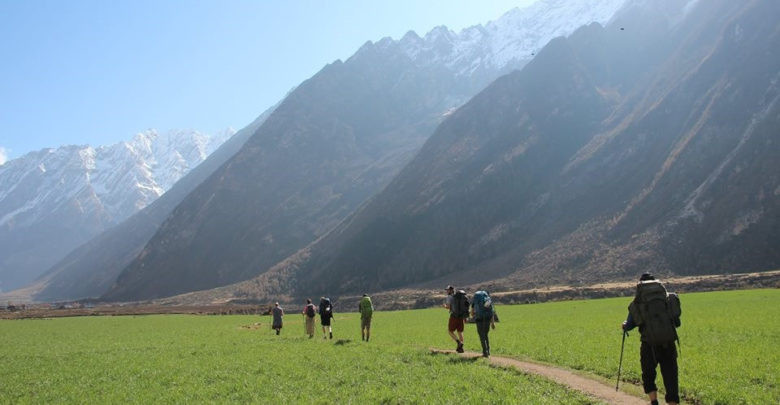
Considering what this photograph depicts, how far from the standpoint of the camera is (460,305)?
21.2 metres

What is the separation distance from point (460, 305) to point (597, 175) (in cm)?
10078

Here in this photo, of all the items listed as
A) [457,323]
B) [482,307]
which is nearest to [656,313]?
[482,307]

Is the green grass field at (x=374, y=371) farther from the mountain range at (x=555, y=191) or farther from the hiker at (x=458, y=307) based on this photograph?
the mountain range at (x=555, y=191)

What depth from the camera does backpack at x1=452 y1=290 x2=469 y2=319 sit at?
69.6ft

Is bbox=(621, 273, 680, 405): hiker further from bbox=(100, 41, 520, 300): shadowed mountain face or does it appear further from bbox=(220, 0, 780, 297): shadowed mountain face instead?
bbox=(100, 41, 520, 300): shadowed mountain face

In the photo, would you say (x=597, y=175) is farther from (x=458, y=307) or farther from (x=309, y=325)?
(x=458, y=307)

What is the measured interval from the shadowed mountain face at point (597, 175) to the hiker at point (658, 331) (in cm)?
7514

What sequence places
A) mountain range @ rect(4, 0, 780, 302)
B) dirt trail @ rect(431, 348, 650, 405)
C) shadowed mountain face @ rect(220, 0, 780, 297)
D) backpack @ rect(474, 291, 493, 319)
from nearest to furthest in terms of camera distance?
dirt trail @ rect(431, 348, 650, 405), backpack @ rect(474, 291, 493, 319), shadowed mountain face @ rect(220, 0, 780, 297), mountain range @ rect(4, 0, 780, 302)

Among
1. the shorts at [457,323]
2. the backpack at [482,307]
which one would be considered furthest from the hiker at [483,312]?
the shorts at [457,323]

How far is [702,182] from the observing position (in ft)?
294

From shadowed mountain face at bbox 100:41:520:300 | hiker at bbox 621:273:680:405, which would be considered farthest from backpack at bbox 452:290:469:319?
shadowed mountain face at bbox 100:41:520:300

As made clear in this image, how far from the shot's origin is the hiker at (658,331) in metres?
11.6

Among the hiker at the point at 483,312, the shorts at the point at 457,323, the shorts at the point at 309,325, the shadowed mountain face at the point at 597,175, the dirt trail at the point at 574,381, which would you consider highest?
the shadowed mountain face at the point at 597,175

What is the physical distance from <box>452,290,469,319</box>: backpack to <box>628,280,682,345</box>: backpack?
9651 mm
